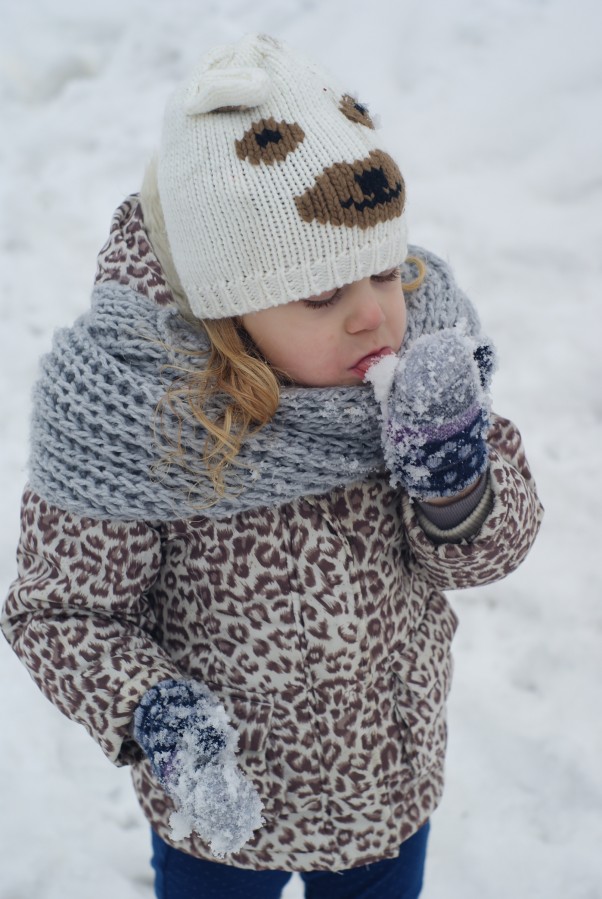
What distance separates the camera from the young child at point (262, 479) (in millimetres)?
1101

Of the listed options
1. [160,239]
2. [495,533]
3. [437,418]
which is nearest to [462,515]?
[495,533]

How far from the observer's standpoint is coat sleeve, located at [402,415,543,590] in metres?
1.19

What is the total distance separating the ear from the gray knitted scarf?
3cm

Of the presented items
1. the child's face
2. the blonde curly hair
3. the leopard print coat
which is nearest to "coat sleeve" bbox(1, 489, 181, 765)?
the leopard print coat

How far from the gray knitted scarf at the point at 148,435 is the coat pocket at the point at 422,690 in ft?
0.98

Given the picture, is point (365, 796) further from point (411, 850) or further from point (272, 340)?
point (272, 340)

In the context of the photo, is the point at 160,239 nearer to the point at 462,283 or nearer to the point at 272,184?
the point at 272,184

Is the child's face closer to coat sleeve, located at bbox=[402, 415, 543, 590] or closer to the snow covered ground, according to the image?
coat sleeve, located at bbox=[402, 415, 543, 590]

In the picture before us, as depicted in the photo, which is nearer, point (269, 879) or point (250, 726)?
point (250, 726)

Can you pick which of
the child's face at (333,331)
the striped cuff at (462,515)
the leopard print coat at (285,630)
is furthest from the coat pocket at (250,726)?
the child's face at (333,331)

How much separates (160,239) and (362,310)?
0.32 m

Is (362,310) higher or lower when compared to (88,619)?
higher

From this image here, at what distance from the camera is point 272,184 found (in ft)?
3.55

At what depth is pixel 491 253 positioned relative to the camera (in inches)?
117
